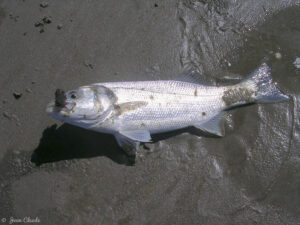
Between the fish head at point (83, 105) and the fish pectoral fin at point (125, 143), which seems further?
the fish pectoral fin at point (125, 143)

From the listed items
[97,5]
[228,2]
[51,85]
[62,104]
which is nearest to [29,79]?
[51,85]

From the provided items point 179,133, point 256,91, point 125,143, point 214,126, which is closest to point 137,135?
point 125,143

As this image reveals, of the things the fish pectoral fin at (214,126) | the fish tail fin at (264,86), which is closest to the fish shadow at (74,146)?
the fish pectoral fin at (214,126)

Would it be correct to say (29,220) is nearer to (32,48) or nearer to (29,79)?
(29,79)

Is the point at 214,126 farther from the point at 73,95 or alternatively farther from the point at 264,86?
the point at 73,95

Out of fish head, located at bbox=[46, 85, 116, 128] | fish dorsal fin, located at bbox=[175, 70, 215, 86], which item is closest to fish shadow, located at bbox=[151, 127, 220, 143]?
fish dorsal fin, located at bbox=[175, 70, 215, 86]

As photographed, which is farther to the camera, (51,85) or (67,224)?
(51,85)

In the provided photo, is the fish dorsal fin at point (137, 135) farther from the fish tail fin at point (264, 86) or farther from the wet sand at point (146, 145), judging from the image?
the fish tail fin at point (264, 86)
